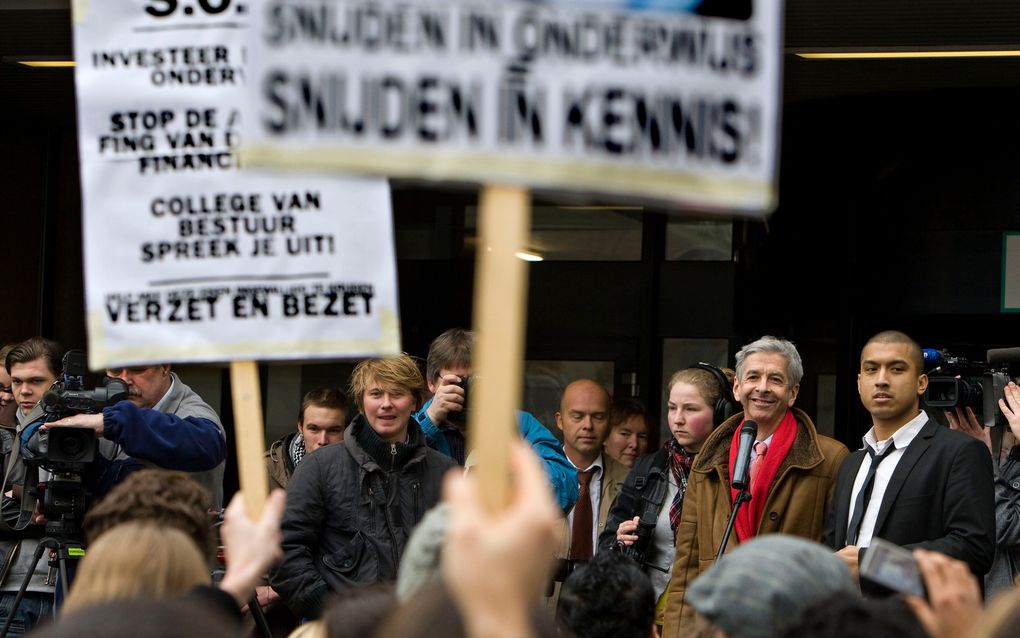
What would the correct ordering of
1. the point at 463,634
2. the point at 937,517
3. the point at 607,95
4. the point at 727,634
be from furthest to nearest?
the point at 937,517, the point at 727,634, the point at 607,95, the point at 463,634

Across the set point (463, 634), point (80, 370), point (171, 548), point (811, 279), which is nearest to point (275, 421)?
point (811, 279)

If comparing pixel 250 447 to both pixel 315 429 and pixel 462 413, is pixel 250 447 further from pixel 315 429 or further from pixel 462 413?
pixel 315 429

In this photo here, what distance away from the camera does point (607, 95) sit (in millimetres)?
2602

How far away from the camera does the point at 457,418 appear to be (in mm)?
6609

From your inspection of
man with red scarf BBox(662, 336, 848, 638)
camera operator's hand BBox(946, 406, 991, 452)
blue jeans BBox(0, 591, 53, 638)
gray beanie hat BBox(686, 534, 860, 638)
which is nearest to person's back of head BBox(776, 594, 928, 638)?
gray beanie hat BBox(686, 534, 860, 638)

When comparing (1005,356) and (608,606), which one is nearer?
(608,606)

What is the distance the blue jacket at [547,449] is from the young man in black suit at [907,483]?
3.61 feet

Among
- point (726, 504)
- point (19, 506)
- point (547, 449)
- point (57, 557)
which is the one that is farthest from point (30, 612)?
point (726, 504)

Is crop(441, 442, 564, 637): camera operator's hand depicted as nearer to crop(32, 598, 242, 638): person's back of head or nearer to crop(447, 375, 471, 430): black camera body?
crop(32, 598, 242, 638): person's back of head

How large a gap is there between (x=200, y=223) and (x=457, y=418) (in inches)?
118

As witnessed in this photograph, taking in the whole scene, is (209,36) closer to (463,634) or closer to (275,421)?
(463,634)

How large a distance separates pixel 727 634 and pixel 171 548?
3.69 feet

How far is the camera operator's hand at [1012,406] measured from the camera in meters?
6.52

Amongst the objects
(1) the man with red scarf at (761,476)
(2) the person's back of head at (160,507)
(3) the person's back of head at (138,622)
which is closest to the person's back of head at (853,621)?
(3) the person's back of head at (138,622)
